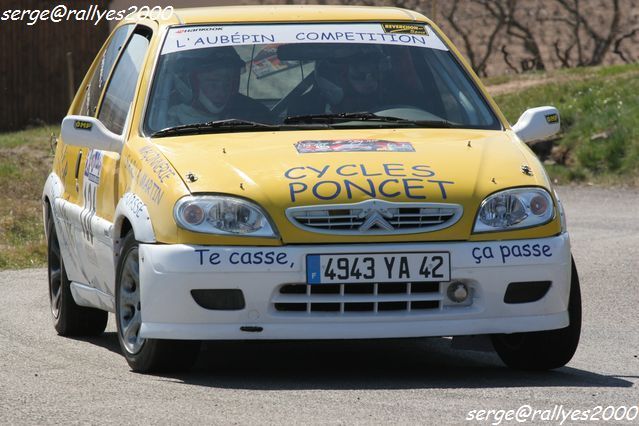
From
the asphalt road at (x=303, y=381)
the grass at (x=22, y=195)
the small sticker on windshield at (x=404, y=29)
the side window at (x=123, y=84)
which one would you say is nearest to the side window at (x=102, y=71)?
the side window at (x=123, y=84)

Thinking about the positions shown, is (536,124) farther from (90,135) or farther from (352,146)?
Answer: (90,135)

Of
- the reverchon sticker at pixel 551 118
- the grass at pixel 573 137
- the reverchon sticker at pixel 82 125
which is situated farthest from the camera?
the grass at pixel 573 137

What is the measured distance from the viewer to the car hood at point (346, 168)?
6508 mm

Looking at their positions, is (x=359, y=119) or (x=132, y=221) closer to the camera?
(x=132, y=221)

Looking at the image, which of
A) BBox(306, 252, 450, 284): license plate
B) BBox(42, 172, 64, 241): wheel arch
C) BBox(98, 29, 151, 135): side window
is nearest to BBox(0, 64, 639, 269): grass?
BBox(42, 172, 64, 241): wheel arch

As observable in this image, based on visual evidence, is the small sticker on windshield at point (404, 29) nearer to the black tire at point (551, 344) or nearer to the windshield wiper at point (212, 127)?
the windshield wiper at point (212, 127)

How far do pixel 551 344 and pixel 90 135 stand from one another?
2.36 metres

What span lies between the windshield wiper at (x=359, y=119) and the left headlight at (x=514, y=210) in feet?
2.99

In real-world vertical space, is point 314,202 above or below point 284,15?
below

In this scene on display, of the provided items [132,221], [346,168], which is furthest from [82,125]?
[346,168]

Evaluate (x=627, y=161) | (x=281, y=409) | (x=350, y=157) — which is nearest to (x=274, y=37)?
(x=350, y=157)

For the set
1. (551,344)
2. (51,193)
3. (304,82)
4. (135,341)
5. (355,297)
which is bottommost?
(51,193)

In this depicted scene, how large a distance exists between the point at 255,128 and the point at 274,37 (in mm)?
688

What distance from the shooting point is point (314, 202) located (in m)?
6.46
